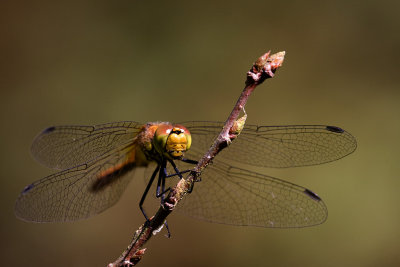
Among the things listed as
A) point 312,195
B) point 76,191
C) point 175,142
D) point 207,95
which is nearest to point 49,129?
point 76,191

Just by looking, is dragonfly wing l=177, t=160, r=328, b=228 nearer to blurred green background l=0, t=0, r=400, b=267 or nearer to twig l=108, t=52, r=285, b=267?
twig l=108, t=52, r=285, b=267

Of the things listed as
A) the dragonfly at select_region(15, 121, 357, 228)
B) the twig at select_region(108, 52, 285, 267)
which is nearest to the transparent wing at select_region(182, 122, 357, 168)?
the dragonfly at select_region(15, 121, 357, 228)

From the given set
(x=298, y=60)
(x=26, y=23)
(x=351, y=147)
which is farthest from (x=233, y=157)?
(x=26, y=23)

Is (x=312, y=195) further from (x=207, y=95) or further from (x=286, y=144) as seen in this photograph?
(x=207, y=95)

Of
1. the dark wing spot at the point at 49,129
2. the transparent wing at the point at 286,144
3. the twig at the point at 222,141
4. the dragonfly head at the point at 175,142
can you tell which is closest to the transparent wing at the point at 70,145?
the dark wing spot at the point at 49,129

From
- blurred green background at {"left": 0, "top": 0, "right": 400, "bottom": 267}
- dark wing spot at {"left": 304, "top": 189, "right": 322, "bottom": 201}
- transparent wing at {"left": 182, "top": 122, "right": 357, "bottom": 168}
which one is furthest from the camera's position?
blurred green background at {"left": 0, "top": 0, "right": 400, "bottom": 267}
